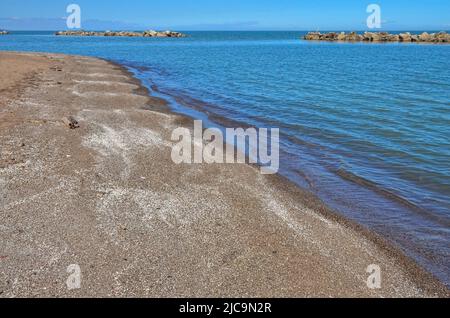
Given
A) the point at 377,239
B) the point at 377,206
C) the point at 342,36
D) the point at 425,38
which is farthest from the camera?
the point at 342,36

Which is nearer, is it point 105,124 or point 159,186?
point 159,186

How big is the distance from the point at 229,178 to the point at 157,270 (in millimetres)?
5049

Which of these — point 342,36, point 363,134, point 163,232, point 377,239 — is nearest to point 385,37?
point 342,36

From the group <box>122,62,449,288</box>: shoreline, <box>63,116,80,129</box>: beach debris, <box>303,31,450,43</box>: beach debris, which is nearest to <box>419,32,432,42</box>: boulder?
<box>303,31,450,43</box>: beach debris

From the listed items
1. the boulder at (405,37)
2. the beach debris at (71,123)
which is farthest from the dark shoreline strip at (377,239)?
the boulder at (405,37)

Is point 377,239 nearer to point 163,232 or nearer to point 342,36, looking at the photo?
point 163,232

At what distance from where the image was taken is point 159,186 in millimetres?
10508

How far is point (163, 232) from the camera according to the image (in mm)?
8102

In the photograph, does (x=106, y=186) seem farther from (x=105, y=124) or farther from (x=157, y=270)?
(x=105, y=124)

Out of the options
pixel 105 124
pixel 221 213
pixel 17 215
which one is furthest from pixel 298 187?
pixel 105 124

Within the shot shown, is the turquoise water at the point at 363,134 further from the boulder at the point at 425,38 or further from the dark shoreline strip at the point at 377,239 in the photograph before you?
the boulder at the point at 425,38

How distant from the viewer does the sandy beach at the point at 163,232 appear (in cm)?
653

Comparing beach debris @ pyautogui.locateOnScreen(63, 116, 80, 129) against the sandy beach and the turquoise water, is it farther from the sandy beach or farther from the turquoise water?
the turquoise water

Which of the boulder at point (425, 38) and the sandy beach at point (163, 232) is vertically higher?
the boulder at point (425, 38)
